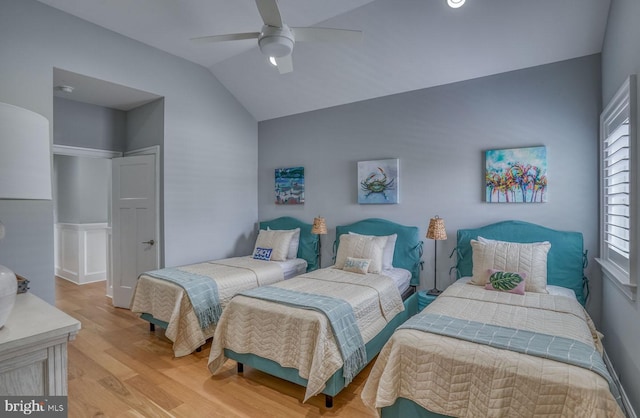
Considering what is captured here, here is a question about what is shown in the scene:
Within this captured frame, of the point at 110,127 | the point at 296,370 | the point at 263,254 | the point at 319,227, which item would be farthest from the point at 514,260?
the point at 110,127

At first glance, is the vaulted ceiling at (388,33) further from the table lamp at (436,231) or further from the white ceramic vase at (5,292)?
the white ceramic vase at (5,292)

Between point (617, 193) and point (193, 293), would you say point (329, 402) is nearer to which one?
point (193, 293)

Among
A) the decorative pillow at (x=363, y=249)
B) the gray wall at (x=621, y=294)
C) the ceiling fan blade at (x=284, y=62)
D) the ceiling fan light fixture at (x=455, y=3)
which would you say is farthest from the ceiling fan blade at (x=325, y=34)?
the decorative pillow at (x=363, y=249)

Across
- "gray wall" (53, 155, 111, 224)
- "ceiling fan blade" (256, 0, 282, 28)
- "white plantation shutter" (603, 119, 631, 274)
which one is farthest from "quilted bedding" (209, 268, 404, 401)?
"gray wall" (53, 155, 111, 224)

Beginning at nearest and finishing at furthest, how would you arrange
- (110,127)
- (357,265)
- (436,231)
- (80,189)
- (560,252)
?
(560,252) < (436,231) < (357,265) < (110,127) < (80,189)

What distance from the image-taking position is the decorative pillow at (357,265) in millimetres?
3479

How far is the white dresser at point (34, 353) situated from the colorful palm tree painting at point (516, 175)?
11.5 ft

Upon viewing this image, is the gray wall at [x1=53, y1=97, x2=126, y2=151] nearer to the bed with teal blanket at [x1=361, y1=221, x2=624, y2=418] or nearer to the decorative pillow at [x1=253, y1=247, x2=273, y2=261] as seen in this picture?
the decorative pillow at [x1=253, y1=247, x2=273, y2=261]

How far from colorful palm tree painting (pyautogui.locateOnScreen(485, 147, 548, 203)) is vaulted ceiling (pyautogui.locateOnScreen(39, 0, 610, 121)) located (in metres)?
0.86

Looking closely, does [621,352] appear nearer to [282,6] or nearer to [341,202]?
[341,202]

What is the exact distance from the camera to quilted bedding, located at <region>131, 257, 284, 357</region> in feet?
9.86

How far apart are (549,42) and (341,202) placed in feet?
8.88

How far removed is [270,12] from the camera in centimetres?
205

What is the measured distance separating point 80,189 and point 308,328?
5620 millimetres
